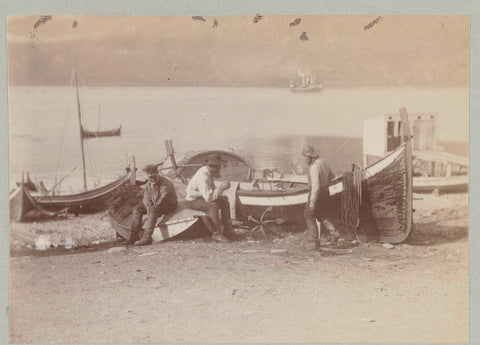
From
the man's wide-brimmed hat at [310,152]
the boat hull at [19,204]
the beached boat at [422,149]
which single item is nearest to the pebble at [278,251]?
the man's wide-brimmed hat at [310,152]

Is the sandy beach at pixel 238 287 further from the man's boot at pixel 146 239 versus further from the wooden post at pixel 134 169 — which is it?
the wooden post at pixel 134 169

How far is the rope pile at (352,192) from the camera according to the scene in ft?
17.7

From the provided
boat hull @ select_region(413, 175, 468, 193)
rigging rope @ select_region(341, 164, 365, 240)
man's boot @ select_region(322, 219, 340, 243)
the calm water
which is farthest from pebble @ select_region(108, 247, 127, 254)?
boat hull @ select_region(413, 175, 468, 193)

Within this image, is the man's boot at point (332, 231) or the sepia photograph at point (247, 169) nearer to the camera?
the sepia photograph at point (247, 169)

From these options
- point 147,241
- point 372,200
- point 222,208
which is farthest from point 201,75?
point 372,200

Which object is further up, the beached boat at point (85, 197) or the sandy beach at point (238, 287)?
the beached boat at point (85, 197)

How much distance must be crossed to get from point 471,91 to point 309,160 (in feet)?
5.23

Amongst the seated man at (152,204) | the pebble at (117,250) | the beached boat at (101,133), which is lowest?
the pebble at (117,250)

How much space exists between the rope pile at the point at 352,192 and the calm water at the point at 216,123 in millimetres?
114

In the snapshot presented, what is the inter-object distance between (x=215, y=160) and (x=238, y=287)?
1148 millimetres

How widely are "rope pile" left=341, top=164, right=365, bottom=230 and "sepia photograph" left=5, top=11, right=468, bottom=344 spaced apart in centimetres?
2

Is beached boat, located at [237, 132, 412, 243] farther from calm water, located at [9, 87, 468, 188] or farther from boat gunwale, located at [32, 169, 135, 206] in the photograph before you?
boat gunwale, located at [32, 169, 135, 206]

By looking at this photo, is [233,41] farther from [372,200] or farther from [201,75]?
[372,200]

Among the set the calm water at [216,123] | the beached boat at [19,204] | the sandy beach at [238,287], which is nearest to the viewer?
the sandy beach at [238,287]
